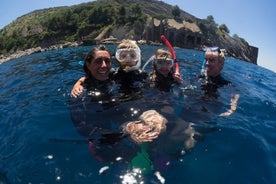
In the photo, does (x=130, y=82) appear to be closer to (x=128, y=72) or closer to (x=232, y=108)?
(x=128, y=72)

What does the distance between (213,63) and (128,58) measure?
2.06 meters

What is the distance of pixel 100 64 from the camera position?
179 inches

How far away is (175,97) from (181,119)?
1.02m

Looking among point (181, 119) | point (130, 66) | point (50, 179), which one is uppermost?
point (130, 66)

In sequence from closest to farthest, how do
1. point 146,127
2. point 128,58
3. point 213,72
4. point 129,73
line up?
point 146,127
point 128,58
point 129,73
point 213,72

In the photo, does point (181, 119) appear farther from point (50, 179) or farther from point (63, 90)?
point (63, 90)

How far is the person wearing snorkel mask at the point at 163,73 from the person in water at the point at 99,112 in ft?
3.20

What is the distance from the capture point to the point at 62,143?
11.9 ft

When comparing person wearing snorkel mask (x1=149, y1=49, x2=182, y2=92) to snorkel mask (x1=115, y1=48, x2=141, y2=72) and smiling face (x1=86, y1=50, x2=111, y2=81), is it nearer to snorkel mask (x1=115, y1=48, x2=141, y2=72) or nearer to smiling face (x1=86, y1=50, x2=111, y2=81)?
snorkel mask (x1=115, y1=48, x2=141, y2=72)

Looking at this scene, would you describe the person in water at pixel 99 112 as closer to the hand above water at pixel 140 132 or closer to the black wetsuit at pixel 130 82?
the hand above water at pixel 140 132

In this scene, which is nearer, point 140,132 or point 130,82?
point 140,132

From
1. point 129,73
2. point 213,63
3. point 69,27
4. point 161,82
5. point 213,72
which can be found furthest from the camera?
point 69,27

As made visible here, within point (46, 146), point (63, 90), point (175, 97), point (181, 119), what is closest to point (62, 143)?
point (46, 146)

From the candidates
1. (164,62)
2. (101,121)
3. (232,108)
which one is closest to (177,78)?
(164,62)
